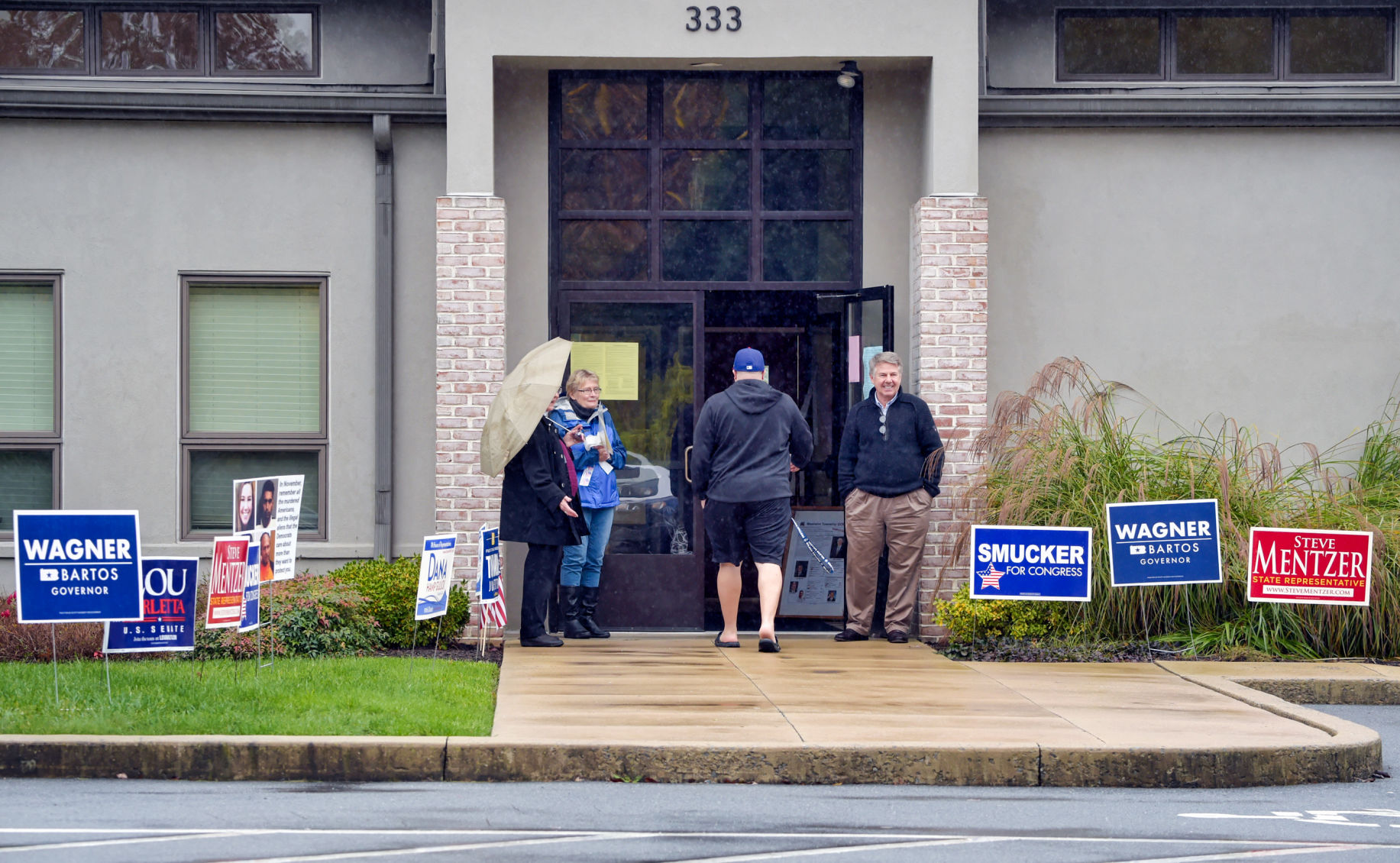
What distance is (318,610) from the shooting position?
31.6 feet

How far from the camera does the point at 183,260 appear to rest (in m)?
11.0

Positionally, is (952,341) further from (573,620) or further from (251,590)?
(251,590)

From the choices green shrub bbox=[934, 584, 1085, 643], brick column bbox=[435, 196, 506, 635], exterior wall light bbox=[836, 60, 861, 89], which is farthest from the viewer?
exterior wall light bbox=[836, 60, 861, 89]

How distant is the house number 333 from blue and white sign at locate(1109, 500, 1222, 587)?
13.9 ft

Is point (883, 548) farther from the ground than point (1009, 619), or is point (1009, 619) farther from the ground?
point (883, 548)

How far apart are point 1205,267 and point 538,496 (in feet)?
17.5

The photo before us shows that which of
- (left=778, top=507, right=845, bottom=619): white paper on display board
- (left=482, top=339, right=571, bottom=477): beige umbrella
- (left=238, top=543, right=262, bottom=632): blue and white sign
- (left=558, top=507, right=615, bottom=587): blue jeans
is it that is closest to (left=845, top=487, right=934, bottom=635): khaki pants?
(left=778, top=507, right=845, bottom=619): white paper on display board

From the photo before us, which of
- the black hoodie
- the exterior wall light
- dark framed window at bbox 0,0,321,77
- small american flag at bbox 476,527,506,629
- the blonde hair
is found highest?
dark framed window at bbox 0,0,321,77

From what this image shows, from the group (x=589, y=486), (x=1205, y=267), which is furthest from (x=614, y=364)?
(x=1205, y=267)

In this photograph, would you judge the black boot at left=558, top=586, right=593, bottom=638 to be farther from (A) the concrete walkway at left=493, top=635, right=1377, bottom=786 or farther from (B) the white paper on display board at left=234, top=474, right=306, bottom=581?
(B) the white paper on display board at left=234, top=474, right=306, bottom=581

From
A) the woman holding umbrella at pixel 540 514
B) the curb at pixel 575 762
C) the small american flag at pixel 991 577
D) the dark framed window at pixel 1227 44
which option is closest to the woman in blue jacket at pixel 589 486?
the woman holding umbrella at pixel 540 514

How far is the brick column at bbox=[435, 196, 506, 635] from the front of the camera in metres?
10.5

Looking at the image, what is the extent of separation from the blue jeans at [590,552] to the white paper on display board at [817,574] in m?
1.64

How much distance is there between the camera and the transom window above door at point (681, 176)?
1120cm
